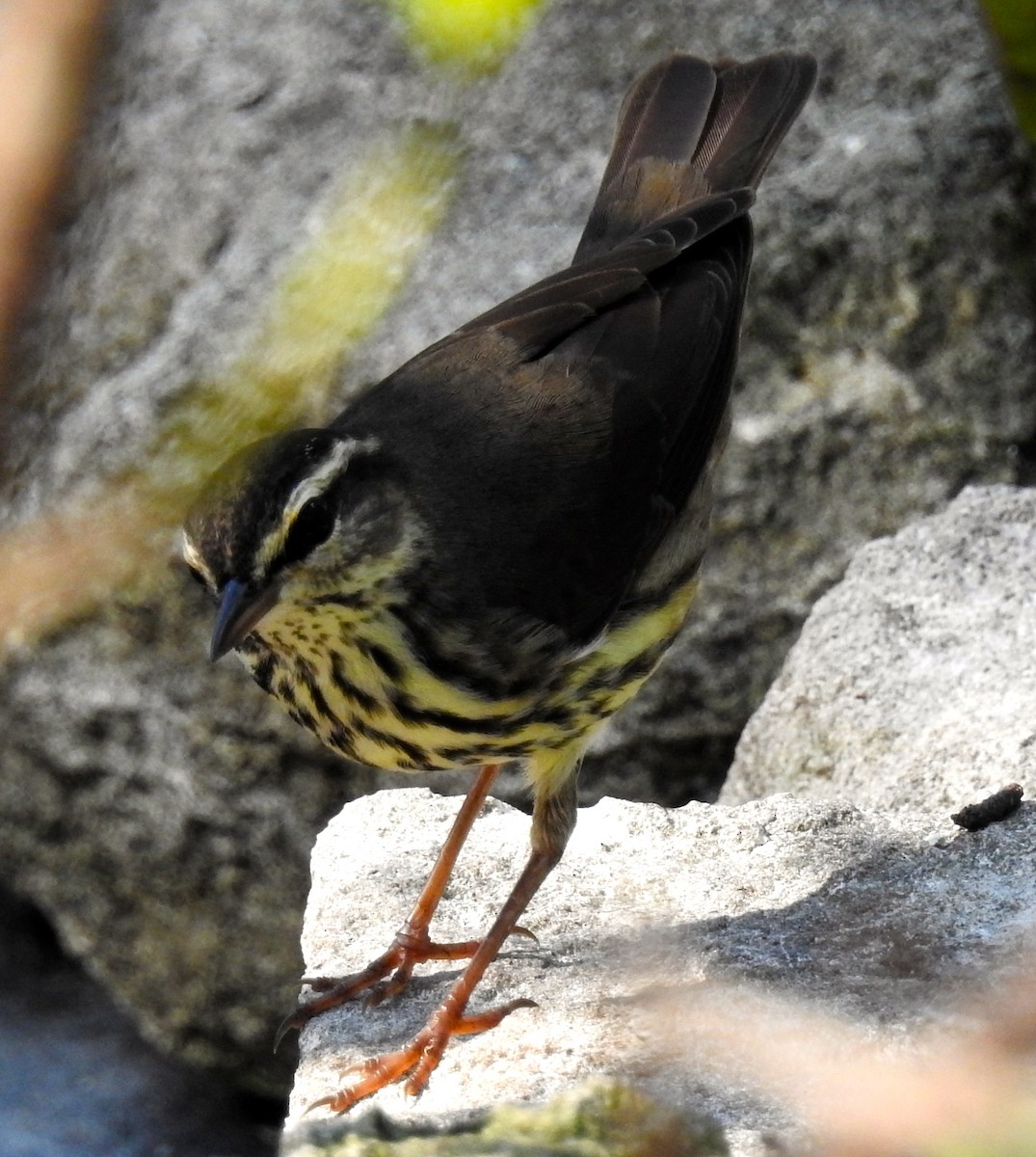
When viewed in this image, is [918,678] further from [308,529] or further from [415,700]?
[308,529]

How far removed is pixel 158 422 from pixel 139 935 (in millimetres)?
1931

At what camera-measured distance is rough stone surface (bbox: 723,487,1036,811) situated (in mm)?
5090

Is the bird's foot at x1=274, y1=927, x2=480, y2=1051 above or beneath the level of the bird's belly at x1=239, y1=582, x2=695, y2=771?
beneath

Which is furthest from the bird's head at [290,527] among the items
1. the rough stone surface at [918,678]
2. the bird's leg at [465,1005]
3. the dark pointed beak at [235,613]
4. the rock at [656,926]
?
the rough stone surface at [918,678]

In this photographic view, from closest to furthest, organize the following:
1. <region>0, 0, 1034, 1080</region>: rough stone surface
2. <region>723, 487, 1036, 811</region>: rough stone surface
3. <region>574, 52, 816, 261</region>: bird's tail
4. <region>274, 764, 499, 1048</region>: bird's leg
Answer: <region>274, 764, 499, 1048</region>: bird's leg → <region>723, 487, 1036, 811</region>: rough stone surface → <region>574, 52, 816, 261</region>: bird's tail → <region>0, 0, 1034, 1080</region>: rough stone surface

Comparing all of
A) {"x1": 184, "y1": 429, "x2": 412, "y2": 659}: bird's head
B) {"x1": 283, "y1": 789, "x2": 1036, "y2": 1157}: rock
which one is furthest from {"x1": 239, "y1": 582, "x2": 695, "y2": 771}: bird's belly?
{"x1": 283, "y1": 789, "x2": 1036, "y2": 1157}: rock

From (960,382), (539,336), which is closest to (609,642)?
(539,336)

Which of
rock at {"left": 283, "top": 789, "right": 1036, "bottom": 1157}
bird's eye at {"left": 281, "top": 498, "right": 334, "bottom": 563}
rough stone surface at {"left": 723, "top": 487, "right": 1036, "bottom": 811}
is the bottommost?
rough stone surface at {"left": 723, "top": 487, "right": 1036, "bottom": 811}

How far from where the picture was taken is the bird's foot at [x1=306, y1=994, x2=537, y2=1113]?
4.00 metres

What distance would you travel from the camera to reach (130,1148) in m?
6.80

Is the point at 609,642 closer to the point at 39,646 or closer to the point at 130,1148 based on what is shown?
the point at 39,646

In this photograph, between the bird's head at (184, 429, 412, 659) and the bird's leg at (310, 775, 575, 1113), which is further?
the bird's leg at (310, 775, 575, 1113)

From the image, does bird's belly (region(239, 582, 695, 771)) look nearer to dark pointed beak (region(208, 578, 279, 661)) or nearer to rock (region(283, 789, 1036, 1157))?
dark pointed beak (region(208, 578, 279, 661))

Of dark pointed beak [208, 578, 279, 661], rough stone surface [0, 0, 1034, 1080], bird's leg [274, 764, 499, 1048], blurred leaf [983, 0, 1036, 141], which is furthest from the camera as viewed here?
rough stone surface [0, 0, 1034, 1080]
